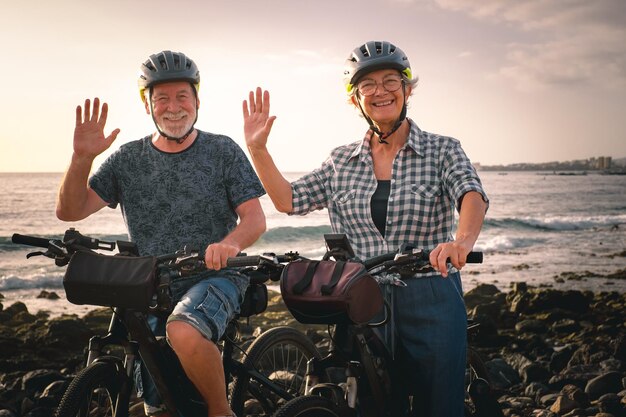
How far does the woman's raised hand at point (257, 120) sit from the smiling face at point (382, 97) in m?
0.61

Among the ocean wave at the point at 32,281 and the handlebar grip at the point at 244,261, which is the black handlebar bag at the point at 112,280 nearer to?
the handlebar grip at the point at 244,261

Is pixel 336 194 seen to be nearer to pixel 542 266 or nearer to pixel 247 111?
pixel 247 111

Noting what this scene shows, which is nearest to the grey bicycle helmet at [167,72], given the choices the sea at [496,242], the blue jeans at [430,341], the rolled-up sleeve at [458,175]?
the rolled-up sleeve at [458,175]

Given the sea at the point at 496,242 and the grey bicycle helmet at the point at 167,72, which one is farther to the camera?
the sea at the point at 496,242

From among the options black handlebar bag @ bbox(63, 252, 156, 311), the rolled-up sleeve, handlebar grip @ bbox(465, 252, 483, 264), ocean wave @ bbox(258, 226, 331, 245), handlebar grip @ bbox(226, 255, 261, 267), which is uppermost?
the rolled-up sleeve

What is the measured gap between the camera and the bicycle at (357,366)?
3545 millimetres

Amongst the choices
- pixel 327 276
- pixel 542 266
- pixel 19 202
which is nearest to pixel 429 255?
pixel 327 276

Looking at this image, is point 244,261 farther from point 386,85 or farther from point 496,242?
point 496,242

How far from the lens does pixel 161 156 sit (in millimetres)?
5062

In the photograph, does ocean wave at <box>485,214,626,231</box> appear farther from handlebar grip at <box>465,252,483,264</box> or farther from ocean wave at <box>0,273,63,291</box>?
handlebar grip at <box>465,252,483,264</box>

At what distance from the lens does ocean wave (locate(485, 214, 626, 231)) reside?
40.8m

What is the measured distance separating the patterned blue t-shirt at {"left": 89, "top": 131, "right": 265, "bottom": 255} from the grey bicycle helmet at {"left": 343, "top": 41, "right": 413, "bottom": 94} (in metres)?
1.16

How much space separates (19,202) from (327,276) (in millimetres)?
47715

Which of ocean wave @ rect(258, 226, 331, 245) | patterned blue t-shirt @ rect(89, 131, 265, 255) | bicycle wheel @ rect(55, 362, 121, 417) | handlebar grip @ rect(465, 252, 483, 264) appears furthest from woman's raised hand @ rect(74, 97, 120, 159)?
ocean wave @ rect(258, 226, 331, 245)
